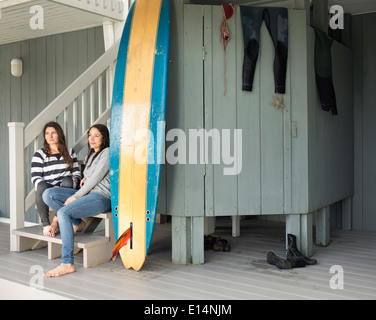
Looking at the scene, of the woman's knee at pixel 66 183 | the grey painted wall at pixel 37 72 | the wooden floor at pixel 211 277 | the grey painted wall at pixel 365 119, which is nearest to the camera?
the wooden floor at pixel 211 277

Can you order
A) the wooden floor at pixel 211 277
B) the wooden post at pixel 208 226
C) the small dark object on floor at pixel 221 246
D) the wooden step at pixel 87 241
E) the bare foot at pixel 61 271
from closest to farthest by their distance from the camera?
the wooden floor at pixel 211 277 → the bare foot at pixel 61 271 → the wooden step at pixel 87 241 → the small dark object on floor at pixel 221 246 → the wooden post at pixel 208 226

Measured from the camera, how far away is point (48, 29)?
558 centimetres

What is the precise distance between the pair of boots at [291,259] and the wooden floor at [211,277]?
49mm

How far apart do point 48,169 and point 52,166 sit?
0.14ft

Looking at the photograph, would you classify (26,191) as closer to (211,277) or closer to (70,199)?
(70,199)

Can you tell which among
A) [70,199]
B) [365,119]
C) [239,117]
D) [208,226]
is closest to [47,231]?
[70,199]

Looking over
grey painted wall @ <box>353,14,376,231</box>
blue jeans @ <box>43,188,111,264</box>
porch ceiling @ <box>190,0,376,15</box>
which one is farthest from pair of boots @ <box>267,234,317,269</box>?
porch ceiling @ <box>190,0,376,15</box>

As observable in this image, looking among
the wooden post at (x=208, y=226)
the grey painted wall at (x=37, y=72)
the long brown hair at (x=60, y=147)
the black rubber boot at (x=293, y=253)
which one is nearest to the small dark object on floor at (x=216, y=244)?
the wooden post at (x=208, y=226)

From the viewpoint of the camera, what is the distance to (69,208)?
3.38m

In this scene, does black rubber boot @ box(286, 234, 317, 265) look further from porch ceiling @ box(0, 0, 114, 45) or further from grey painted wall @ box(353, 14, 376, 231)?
porch ceiling @ box(0, 0, 114, 45)

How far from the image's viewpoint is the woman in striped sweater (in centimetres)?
379

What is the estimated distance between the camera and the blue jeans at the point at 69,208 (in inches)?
130

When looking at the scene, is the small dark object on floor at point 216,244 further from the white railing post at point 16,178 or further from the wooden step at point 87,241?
the white railing post at point 16,178

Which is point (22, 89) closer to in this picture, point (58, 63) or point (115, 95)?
point (58, 63)
